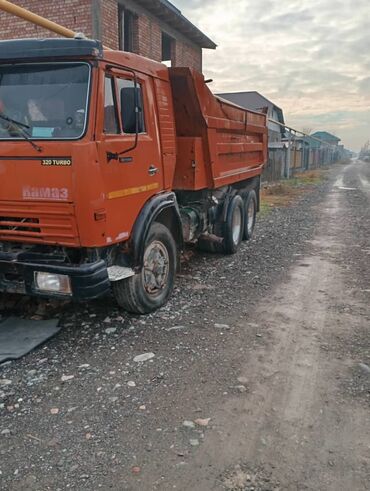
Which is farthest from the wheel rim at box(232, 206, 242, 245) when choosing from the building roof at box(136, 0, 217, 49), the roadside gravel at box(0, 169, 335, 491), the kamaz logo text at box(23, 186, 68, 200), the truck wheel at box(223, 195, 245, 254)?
the building roof at box(136, 0, 217, 49)

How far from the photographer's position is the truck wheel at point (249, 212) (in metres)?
9.02

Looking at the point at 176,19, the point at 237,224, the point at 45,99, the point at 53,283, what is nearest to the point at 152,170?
the point at 45,99

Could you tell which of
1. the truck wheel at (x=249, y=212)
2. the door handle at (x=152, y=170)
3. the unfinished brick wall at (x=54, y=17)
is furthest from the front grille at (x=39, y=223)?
the unfinished brick wall at (x=54, y=17)

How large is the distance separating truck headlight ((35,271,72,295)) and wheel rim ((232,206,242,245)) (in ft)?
14.6

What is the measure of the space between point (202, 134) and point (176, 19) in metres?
10.8

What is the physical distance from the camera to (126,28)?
13570mm

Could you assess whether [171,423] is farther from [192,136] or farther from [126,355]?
[192,136]

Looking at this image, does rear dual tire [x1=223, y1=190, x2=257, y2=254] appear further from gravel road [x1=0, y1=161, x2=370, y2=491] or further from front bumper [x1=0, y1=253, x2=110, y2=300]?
front bumper [x1=0, y1=253, x2=110, y2=300]

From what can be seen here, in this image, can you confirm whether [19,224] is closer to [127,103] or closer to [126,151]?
[126,151]

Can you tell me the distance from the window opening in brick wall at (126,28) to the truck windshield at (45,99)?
32.9 feet

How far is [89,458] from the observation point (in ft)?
9.03

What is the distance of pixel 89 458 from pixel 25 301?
9.19 ft

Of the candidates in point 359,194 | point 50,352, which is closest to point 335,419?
point 50,352

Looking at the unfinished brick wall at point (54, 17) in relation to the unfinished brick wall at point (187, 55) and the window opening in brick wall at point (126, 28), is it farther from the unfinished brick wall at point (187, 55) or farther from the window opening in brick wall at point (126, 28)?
the unfinished brick wall at point (187, 55)
